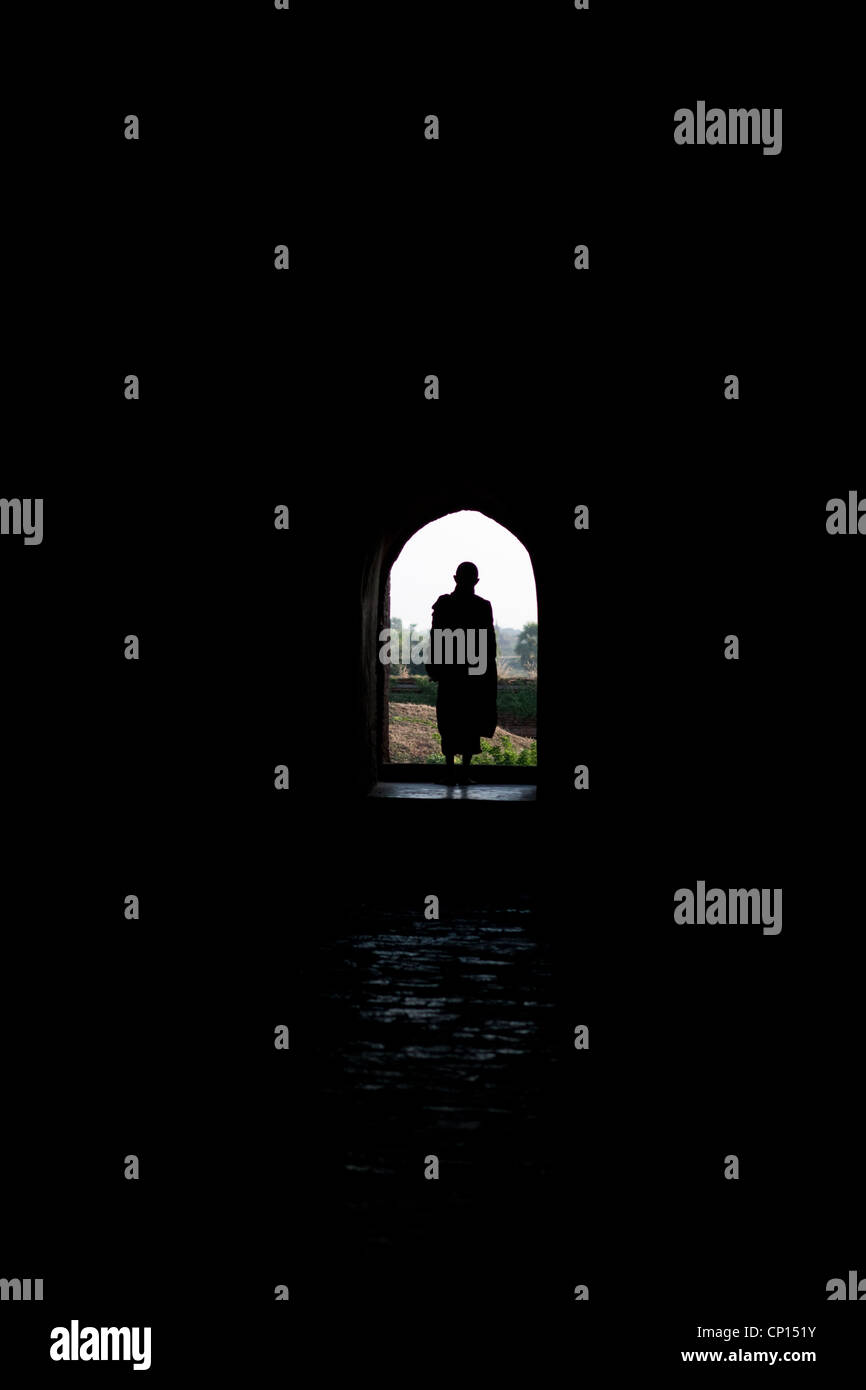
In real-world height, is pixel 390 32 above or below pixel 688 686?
above

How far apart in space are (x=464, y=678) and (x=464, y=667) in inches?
4.2

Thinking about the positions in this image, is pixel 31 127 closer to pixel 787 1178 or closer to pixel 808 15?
pixel 808 15

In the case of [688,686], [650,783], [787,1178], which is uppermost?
[688,686]

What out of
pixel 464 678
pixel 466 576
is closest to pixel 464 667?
pixel 464 678

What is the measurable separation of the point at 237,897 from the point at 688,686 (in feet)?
11.6

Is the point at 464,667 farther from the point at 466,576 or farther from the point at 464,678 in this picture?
the point at 466,576

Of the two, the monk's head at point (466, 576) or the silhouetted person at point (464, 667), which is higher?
the monk's head at point (466, 576)

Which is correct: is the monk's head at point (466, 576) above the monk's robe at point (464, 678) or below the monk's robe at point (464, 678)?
above

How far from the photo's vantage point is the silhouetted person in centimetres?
895

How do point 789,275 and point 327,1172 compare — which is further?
point 789,275

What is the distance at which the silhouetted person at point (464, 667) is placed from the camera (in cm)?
895

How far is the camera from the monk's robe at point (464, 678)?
8.95m

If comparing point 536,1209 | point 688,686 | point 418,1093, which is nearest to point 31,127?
point 688,686

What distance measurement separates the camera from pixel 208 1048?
409 centimetres
